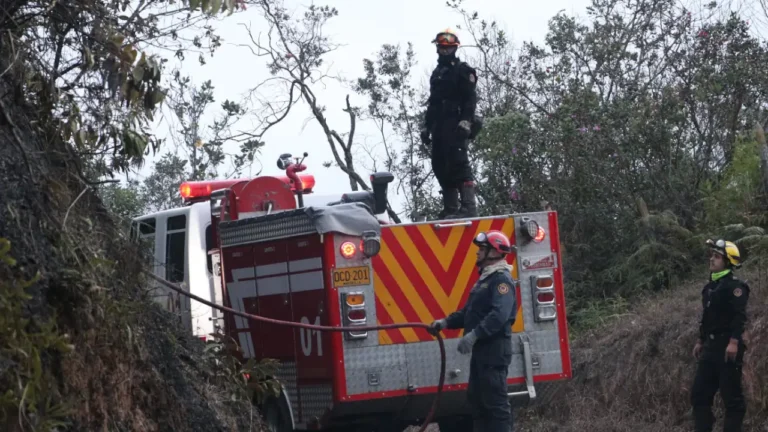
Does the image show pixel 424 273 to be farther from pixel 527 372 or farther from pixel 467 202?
pixel 467 202

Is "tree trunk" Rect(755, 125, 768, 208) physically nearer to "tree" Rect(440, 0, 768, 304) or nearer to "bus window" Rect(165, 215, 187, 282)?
A: "tree" Rect(440, 0, 768, 304)

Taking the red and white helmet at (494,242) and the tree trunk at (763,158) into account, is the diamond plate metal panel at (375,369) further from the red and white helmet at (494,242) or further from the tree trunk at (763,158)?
the tree trunk at (763,158)

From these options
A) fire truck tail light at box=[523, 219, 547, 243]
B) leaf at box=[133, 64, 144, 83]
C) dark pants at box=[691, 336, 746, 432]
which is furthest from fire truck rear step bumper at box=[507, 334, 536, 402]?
leaf at box=[133, 64, 144, 83]

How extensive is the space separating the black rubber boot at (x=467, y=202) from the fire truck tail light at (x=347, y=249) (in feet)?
5.24

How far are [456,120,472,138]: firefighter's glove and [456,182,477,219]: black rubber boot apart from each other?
0.43m

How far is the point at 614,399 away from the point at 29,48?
24.7 ft

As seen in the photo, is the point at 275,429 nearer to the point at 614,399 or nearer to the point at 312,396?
the point at 312,396

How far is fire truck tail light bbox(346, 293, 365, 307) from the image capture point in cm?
809

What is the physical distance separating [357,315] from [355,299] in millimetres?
120

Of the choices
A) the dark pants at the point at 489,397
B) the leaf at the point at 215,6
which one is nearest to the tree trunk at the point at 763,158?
the dark pants at the point at 489,397

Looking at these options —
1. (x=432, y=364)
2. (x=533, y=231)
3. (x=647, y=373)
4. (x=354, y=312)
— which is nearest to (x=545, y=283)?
(x=533, y=231)

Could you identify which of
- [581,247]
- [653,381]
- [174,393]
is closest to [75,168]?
[174,393]

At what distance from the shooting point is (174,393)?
5.15 m

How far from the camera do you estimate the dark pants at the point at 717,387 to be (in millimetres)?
9094
